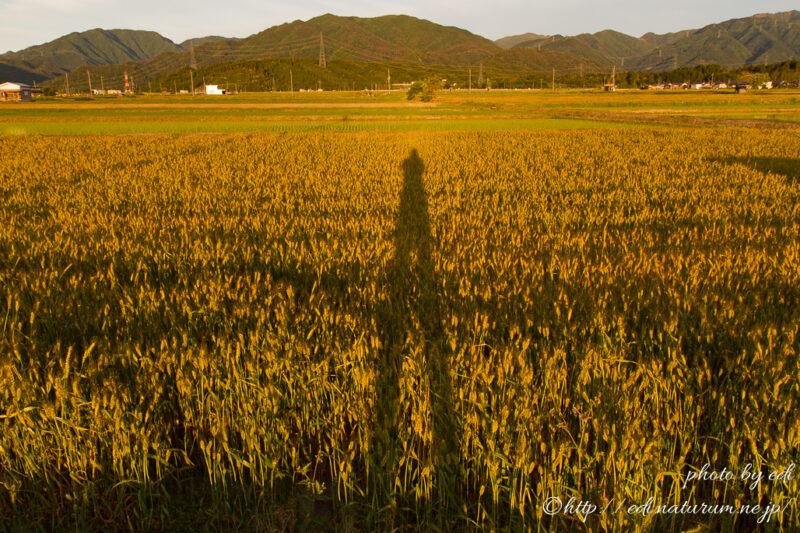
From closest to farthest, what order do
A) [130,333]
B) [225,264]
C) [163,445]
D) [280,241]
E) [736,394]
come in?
1. [163,445]
2. [736,394]
3. [130,333]
4. [225,264]
5. [280,241]

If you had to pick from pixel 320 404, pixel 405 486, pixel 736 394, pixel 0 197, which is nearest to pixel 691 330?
pixel 736 394

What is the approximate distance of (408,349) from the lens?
2.71 m

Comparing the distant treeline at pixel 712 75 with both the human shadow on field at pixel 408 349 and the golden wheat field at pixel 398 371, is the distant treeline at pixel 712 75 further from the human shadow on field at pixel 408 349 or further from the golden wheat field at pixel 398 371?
the human shadow on field at pixel 408 349

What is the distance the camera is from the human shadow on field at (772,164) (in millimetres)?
9866

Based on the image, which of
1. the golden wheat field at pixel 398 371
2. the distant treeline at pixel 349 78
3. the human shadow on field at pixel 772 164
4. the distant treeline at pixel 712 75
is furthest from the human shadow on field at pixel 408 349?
the distant treeline at pixel 712 75

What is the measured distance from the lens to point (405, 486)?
6.12 ft

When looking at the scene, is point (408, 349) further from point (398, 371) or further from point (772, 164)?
point (772, 164)

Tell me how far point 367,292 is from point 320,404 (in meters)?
1.36

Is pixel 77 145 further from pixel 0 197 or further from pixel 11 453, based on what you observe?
pixel 11 453

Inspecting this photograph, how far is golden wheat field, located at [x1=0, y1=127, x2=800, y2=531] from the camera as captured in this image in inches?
72.1

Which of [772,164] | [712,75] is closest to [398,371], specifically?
[772,164]

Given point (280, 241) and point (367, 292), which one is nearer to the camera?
point (367, 292)

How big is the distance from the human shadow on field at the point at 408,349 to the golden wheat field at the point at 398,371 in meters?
0.02

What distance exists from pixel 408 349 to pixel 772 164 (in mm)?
12827
